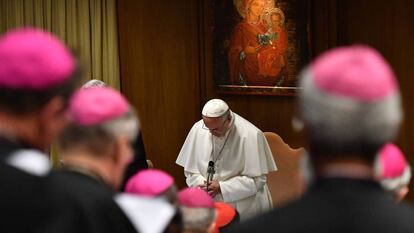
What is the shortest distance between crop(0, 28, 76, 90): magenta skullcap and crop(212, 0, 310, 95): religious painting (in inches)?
184

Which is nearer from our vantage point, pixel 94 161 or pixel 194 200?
pixel 94 161

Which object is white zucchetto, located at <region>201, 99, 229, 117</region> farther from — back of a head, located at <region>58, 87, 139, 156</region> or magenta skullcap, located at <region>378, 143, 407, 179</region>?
back of a head, located at <region>58, 87, 139, 156</region>

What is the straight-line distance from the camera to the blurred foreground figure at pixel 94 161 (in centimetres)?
175

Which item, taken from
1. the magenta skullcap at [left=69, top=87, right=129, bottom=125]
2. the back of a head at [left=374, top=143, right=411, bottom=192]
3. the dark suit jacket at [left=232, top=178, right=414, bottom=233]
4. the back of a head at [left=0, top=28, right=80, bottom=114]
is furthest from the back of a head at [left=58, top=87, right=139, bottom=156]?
the back of a head at [left=374, top=143, right=411, bottom=192]

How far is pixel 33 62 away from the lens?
1.60 metres

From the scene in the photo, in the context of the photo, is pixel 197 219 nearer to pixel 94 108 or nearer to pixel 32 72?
pixel 94 108

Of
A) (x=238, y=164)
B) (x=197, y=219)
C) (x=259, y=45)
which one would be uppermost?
(x=259, y=45)

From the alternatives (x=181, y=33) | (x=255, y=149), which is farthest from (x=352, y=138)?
(x=181, y=33)

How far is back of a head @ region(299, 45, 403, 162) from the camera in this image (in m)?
1.32

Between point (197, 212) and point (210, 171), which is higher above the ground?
point (197, 212)

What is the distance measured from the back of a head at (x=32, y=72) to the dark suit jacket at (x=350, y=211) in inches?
24.0

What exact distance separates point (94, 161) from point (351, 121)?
0.72m

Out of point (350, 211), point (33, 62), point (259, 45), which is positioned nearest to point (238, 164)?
point (259, 45)

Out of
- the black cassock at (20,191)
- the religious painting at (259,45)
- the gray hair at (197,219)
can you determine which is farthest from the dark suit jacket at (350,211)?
the religious painting at (259,45)
